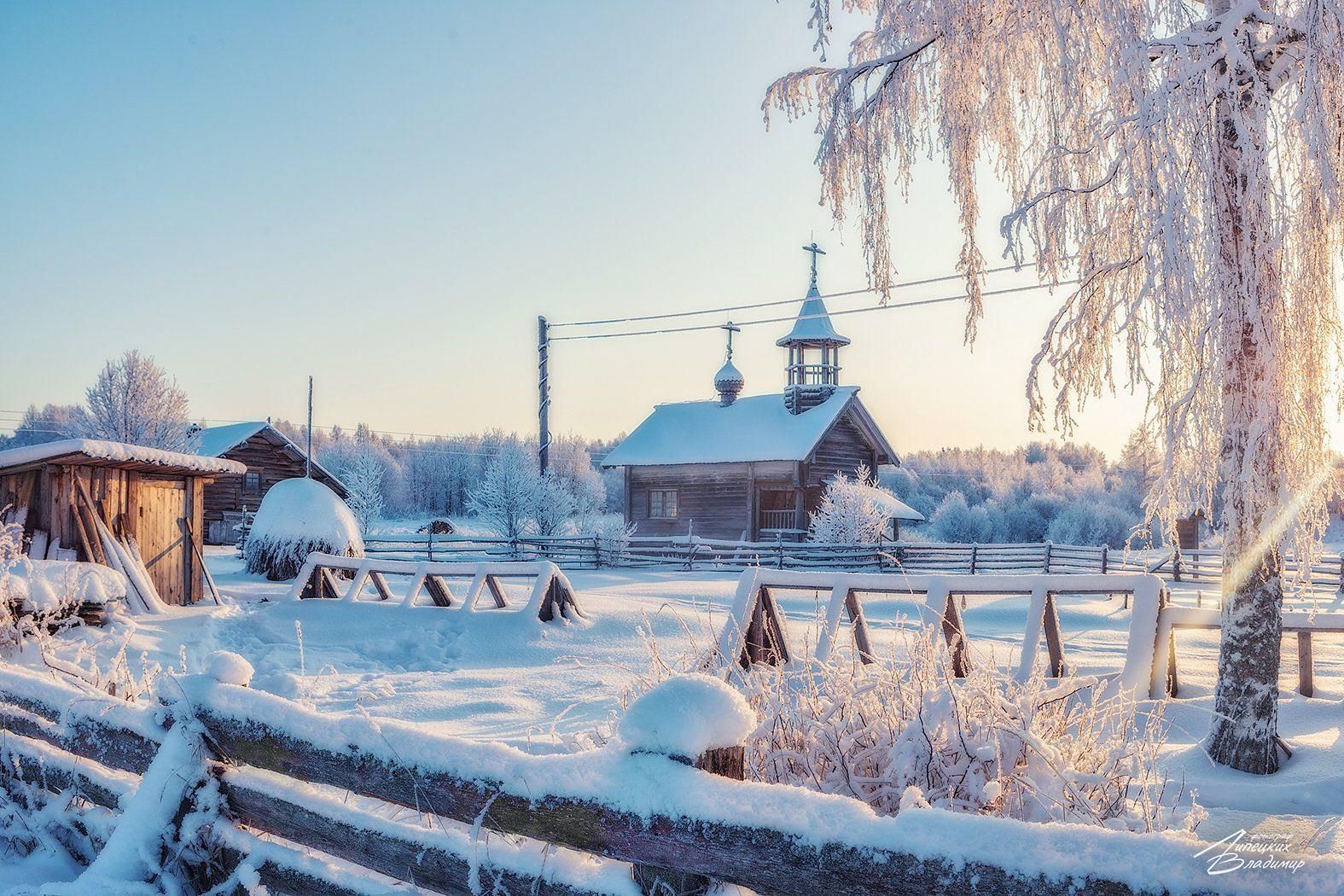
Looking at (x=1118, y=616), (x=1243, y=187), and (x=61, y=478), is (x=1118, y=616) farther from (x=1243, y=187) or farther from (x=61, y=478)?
(x=61, y=478)

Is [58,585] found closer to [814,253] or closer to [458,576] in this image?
[458,576]

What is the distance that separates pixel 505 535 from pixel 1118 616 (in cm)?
2133

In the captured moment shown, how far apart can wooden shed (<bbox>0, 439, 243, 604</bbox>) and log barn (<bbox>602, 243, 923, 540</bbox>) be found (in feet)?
57.4

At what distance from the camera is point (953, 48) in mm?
5824

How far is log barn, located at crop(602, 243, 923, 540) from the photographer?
92.8ft

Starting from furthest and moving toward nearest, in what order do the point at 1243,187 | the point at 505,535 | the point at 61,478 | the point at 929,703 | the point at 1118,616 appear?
the point at 505,535 → the point at 1118,616 → the point at 61,478 → the point at 1243,187 → the point at 929,703

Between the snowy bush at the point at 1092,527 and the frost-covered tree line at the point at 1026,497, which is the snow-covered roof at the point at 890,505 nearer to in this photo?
the frost-covered tree line at the point at 1026,497

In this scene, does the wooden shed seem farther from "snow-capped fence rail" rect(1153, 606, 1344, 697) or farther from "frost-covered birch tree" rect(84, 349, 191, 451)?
"frost-covered birch tree" rect(84, 349, 191, 451)

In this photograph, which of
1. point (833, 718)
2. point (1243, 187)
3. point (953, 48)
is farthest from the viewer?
point (953, 48)

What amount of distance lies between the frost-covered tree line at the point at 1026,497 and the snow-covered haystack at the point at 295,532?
1938 cm

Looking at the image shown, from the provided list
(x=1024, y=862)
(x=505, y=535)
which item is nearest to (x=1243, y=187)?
(x=1024, y=862)

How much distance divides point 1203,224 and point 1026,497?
49.3 meters

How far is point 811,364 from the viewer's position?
29812 mm

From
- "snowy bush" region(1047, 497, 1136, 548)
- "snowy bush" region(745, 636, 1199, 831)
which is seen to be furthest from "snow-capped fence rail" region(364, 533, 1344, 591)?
"snowy bush" region(745, 636, 1199, 831)
